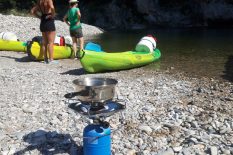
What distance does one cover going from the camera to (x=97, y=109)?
5.30m

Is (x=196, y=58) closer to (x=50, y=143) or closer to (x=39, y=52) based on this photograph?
(x=39, y=52)

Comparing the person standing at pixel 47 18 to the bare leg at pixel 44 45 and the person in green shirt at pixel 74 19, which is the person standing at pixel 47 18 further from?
the person in green shirt at pixel 74 19

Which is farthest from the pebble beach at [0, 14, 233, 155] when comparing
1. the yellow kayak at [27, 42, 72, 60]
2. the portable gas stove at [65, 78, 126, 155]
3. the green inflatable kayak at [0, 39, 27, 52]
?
the green inflatable kayak at [0, 39, 27, 52]

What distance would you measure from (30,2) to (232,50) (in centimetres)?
2386

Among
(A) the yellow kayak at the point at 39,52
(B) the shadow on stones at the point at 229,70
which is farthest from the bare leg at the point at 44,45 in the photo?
(B) the shadow on stones at the point at 229,70

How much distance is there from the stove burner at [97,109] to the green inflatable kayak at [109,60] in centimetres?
533

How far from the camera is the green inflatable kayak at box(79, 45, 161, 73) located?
10.9 metres

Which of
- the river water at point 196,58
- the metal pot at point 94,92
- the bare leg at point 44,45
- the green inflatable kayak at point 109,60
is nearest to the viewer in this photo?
the metal pot at point 94,92

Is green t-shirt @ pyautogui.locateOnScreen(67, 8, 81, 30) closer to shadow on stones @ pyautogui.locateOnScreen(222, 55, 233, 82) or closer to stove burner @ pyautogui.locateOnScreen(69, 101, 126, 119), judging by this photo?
shadow on stones @ pyautogui.locateOnScreen(222, 55, 233, 82)

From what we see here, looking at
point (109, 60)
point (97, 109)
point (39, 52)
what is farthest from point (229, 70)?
point (97, 109)

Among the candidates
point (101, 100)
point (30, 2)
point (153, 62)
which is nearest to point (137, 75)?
point (153, 62)

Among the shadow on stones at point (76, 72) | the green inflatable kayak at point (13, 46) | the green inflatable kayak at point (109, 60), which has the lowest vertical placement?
the shadow on stones at point (76, 72)

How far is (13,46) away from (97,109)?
35.2ft

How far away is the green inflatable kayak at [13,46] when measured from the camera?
49.8ft
